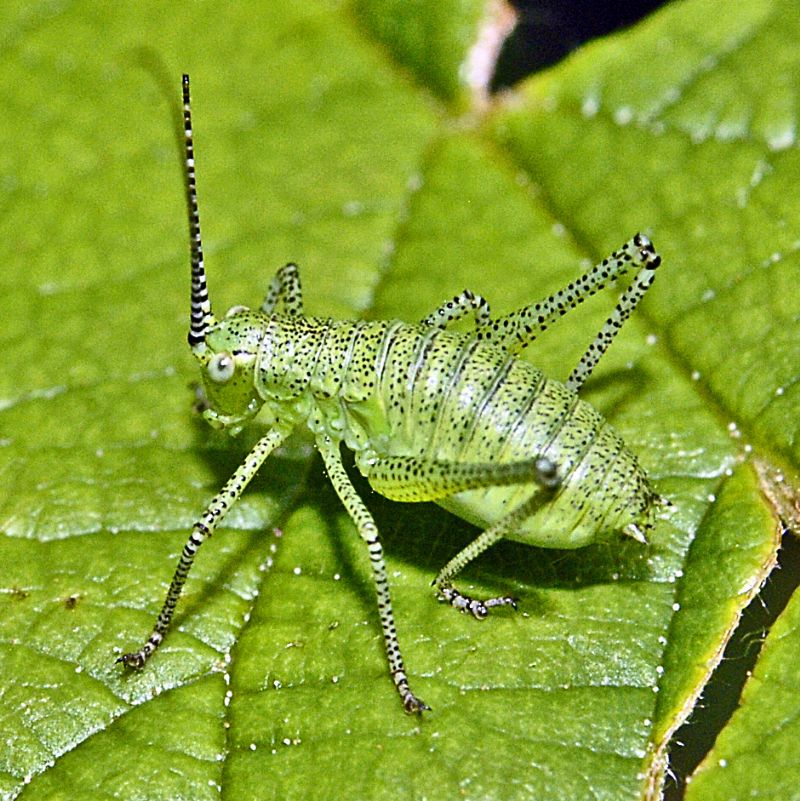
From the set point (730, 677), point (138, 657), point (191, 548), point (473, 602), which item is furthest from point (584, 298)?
point (138, 657)

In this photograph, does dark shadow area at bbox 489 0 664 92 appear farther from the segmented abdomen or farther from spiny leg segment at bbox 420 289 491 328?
the segmented abdomen

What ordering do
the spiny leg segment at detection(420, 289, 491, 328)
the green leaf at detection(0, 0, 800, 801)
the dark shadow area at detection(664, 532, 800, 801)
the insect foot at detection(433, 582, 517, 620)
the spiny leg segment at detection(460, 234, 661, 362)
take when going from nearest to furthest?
the dark shadow area at detection(664, 532, 800, 801) < the green leaf at detection(0, 0, 800, 801) < the insect foot at detection(433, 582, 517, 620) < the spiny leg segment at detection(460, 234, 661, 362) < the spiny leg segment at detection(420, 289, 491, 328)

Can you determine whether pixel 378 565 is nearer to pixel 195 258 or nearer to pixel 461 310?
pixel 461 310

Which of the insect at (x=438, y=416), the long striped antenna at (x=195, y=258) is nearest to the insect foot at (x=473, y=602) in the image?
the insect at (x=438, y=416)

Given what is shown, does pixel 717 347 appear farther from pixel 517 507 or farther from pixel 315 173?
pixel 315 173

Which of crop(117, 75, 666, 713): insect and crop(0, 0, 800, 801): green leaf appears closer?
crop(0, 0, 800, 801): green leaf

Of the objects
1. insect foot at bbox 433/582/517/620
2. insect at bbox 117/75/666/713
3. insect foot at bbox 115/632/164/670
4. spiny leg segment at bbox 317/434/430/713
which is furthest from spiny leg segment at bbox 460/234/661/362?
insect foot at bbox 115/632/164/670
